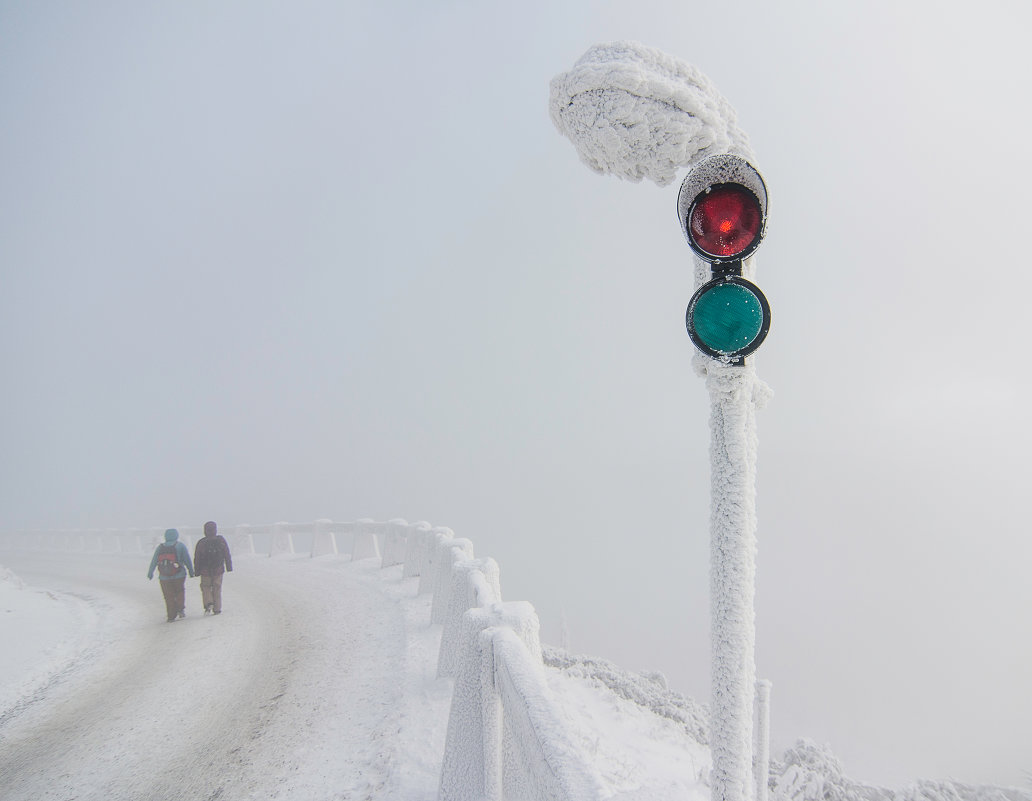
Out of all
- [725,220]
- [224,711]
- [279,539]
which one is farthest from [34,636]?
[725,220]

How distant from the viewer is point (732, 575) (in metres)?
1.90

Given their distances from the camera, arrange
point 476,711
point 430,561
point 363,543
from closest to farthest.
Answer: point 476,711
point 430,561
point 363,543

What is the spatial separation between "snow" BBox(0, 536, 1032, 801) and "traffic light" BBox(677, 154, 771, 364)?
1494mm

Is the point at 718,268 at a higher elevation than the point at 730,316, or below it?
higher

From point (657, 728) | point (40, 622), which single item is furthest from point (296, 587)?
point (657, 728)

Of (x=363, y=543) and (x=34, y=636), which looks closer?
(x=34, y=636)

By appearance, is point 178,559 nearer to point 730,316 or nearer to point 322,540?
point 322,540

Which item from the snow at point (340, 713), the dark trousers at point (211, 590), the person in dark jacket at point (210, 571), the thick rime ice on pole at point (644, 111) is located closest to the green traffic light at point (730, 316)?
the thick rime ice on pole at point (644, 111)

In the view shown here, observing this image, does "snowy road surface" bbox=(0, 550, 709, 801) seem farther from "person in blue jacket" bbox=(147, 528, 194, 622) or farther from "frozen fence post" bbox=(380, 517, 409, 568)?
"frozen fence post" bbox=(380, 517, 409, 568)

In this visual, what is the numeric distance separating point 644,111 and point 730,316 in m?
0.88

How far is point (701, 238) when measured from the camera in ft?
6.09

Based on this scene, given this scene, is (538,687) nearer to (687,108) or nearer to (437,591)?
(687,108)

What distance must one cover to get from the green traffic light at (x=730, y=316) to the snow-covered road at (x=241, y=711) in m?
3.54

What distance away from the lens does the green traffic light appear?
1804 mm
